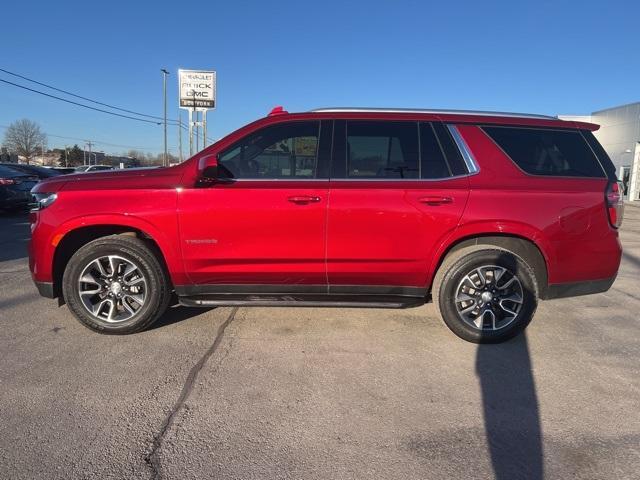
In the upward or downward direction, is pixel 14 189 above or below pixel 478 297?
above

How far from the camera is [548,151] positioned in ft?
13.0

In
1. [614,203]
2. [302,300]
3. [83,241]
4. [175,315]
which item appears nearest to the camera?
[614,203]

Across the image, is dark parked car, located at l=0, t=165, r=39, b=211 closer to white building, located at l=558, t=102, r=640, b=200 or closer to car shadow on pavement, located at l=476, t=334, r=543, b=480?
car shadow on pavement, located at l=476, t=334, r=543, b=480

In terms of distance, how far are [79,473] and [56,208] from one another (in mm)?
2345

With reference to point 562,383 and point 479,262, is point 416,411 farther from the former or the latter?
point 479,262

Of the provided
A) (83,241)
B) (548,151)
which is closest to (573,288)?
(548,151)

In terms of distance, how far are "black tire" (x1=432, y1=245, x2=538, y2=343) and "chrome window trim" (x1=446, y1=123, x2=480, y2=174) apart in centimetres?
66

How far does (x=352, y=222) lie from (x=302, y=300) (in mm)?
808

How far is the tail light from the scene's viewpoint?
3820 mm

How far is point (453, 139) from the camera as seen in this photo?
12.8 feet

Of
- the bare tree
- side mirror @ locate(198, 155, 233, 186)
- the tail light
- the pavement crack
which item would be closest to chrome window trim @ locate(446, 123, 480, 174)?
the tail light

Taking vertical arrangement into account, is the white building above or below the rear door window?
above

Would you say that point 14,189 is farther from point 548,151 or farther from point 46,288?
point 548,151

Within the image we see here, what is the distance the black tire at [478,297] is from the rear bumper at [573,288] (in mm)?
166
